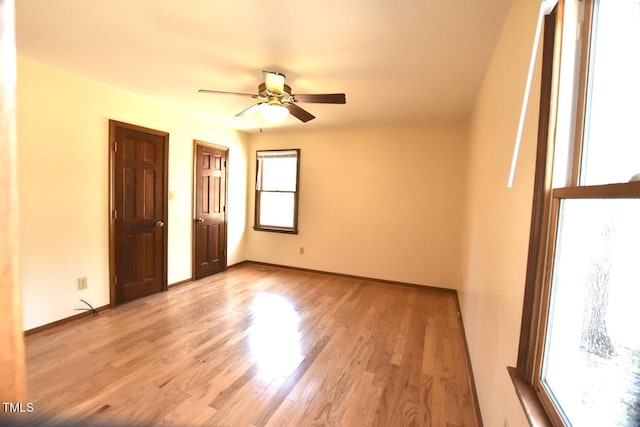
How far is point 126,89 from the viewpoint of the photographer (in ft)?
9.94

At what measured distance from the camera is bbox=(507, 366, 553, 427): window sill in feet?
2.76

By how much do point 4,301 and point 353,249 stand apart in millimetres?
4342

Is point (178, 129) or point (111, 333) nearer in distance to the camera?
point (111, 333)

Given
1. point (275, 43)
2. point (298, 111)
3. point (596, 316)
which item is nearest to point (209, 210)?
point (298, 111)

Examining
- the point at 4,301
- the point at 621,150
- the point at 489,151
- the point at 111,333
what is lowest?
the point at 111,333

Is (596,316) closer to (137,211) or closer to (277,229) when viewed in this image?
(137,211)

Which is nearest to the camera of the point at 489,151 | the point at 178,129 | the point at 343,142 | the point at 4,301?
the point at 4,301

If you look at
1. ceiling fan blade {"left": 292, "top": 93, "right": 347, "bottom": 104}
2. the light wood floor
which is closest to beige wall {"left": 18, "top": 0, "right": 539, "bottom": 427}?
the light wood floor

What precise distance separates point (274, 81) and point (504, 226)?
2.03m

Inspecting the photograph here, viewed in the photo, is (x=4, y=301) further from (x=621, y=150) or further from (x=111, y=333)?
(x=111, y=333)

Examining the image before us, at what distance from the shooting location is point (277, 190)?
5055 mm

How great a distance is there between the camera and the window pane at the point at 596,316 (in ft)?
2.09

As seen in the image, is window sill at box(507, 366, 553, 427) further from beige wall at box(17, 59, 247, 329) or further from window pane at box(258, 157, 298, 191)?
window pane at box(258, 157, 298, 191)

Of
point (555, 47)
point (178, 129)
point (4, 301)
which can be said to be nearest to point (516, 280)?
point (555, 47)
